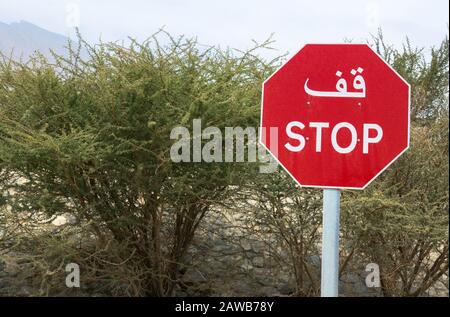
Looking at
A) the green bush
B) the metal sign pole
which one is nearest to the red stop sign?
the metal sign pole

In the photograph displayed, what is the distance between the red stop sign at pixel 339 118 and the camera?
3.03 meters

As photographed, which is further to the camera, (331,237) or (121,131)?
(121,131)

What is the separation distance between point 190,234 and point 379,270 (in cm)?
205

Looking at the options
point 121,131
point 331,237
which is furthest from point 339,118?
point 121,131

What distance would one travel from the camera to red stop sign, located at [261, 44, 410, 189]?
9.93 feet

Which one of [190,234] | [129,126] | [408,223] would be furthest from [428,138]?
[129,126]

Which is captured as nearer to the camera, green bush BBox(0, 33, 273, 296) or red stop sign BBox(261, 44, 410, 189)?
red stop sign BBox(261, 44, 410, 189)

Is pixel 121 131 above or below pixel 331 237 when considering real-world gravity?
above

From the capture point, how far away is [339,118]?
9.93ft

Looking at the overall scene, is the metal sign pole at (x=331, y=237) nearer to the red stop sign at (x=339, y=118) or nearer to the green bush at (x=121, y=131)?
the red stop sign at (x=339, y=118)

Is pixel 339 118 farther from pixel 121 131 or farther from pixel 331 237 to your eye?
pixel 121 131

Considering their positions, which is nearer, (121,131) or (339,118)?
(339,118)

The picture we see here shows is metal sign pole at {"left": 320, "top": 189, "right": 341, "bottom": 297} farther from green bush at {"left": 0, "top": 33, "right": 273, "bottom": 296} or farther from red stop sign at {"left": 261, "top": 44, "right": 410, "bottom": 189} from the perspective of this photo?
green bush at {"left": 0, "top": 33, "right": 273, "bottom": 296}

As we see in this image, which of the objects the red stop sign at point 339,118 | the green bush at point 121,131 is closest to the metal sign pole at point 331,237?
the red stop sign at point 339,118
